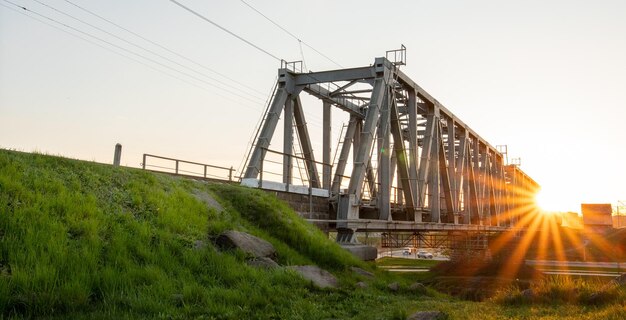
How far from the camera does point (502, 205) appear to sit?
63.9 m

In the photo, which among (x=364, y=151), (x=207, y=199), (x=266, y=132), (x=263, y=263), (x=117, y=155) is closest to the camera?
(x=263, y=263)

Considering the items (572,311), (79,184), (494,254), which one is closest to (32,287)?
(79,184)

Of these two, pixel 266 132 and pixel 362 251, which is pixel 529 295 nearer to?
pixel 362 251

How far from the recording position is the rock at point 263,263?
11.6 m

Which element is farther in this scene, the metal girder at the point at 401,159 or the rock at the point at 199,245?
the metal girder at the point at 401,159

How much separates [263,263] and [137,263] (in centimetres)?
317

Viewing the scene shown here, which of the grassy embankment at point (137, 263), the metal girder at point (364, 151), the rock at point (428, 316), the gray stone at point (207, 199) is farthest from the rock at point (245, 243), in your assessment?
the metal girder at point (364, 151)

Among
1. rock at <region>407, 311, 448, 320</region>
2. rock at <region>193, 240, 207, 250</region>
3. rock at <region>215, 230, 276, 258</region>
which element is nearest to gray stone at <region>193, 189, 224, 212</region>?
rock at <region>215, 230, 276, 258</region>

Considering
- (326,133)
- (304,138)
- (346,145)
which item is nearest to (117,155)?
(304,138)

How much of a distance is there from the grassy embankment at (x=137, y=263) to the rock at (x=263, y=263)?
33 centimetres

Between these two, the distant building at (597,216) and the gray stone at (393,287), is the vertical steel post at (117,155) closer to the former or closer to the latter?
the gray stone at (393,287)

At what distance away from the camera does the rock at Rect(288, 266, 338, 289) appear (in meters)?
12.0

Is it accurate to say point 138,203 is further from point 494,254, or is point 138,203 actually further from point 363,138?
point 494,254

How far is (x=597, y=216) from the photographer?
87062 mm
